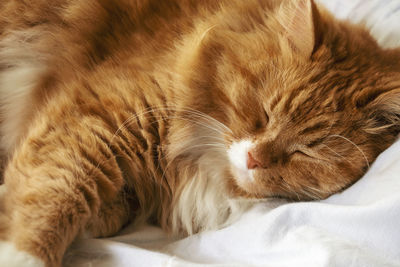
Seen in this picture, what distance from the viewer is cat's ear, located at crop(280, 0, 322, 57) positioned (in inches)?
52.2

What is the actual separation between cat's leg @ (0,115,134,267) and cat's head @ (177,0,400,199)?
1.45 ft

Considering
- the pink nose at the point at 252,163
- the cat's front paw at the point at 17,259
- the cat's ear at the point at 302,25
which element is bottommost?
the cat's front paw at the point at 17,259

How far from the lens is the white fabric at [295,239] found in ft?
3.49

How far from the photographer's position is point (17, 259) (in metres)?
1.22

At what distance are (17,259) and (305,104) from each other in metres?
0.99

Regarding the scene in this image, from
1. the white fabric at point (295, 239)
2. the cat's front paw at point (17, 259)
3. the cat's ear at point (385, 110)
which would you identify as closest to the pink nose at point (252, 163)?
the white fabric at point (295, 239)

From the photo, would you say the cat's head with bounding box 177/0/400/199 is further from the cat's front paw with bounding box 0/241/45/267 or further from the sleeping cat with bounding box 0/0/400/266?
the cat's front paw with bounding box 0/241/45/267

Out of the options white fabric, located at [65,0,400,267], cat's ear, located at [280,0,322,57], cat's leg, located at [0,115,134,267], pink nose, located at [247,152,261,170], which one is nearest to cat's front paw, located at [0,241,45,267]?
cat's leg, located at [0,115,134,267]

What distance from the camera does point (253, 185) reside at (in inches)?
56.1

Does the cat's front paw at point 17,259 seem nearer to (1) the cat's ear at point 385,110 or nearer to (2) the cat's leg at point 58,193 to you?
(2) the cat's leg at point 58,193

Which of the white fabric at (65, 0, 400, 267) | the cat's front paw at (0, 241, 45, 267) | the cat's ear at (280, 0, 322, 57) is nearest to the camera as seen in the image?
the white fabric at (65, 0, 400, 267)

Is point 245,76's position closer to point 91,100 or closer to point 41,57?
point 91,100

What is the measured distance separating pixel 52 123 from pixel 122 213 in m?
0.40

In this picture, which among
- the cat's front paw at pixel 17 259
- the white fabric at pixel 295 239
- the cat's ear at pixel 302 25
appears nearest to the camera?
the white fabric at pixel 295 239
